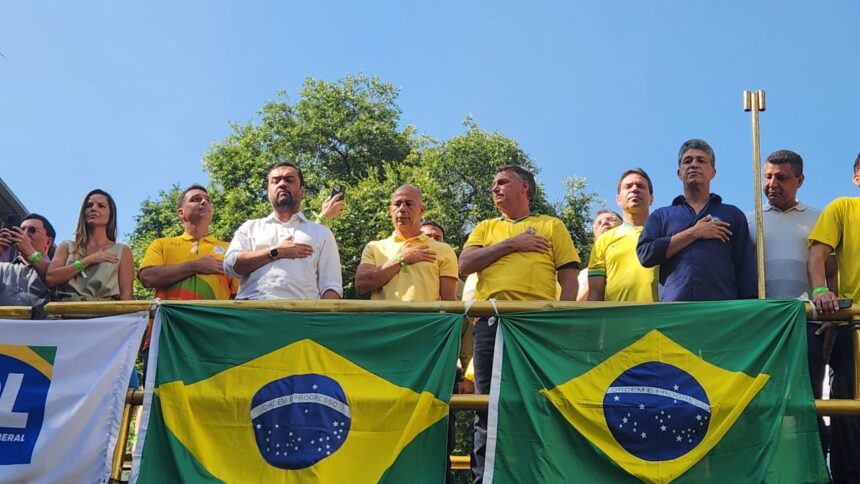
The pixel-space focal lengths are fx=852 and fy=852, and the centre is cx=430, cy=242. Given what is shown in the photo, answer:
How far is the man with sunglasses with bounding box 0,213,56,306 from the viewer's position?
238 inches

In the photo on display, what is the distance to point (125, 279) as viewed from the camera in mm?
5910

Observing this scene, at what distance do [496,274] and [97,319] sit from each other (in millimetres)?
2423

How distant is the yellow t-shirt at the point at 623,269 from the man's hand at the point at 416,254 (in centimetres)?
112

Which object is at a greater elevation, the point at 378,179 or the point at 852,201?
the point at 378,179

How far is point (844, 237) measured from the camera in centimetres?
503

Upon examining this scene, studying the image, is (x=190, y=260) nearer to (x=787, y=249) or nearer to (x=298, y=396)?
(x=298, y=396)

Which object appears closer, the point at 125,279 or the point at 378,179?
the point at 125,279

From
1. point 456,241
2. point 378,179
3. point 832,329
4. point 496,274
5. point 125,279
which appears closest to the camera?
point 832,329

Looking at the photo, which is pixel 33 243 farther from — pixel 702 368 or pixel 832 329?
pixel 832 329

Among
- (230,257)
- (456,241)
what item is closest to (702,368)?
(230,257)

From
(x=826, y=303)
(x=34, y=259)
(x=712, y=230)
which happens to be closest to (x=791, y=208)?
(x=712, y=230)

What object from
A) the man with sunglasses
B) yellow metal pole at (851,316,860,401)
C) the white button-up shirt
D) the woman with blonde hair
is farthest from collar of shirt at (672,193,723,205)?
the man with sunglasses

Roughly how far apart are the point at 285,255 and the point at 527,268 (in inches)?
61.7

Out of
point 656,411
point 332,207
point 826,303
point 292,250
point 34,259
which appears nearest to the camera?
point 656,411
